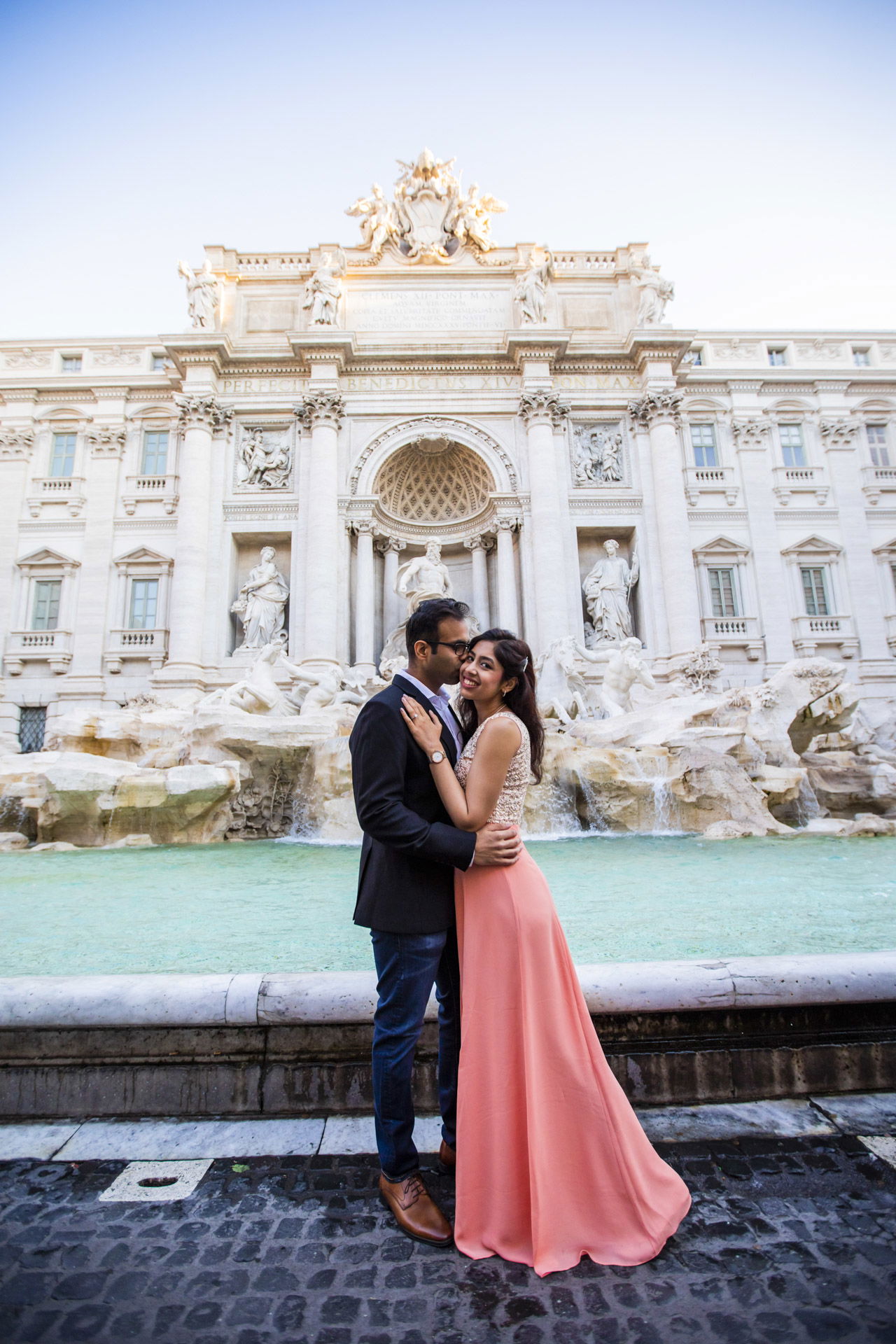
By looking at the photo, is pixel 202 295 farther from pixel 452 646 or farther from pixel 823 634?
pixel 452 646

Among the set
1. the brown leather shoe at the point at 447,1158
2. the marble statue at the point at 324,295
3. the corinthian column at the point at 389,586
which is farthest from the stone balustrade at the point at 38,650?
the brown leather shoe at the point at 447,1158

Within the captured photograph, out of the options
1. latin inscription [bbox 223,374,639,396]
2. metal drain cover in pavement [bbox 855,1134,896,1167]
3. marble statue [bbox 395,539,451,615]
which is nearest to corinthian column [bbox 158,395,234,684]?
latin inscription [bbox 223,374,639,396]

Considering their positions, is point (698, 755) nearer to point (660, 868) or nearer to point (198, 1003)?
point (660, 868)

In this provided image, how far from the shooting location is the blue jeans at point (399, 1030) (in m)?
1.91

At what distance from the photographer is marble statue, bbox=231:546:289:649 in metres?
18.0

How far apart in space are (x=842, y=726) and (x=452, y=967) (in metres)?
12.8

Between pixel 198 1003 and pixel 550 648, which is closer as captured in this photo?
pixel 198 1003

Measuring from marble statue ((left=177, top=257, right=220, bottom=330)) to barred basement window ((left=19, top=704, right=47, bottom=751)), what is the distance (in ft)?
36.2

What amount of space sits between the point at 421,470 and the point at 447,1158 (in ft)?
63.5

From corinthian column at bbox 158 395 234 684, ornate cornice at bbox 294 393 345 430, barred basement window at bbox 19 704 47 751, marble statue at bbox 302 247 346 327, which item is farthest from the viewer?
marble statue at bbox 302 247 346 327

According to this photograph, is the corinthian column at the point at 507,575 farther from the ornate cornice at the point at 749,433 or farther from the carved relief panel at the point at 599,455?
the ornate cornice at the point at 749,433

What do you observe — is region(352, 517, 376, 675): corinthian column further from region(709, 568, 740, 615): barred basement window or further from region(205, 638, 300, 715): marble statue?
region(709, 568, 740, 615): barred basement window

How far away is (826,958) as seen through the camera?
2.51m

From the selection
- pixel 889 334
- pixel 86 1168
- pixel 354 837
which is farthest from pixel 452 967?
pixel 889 334
